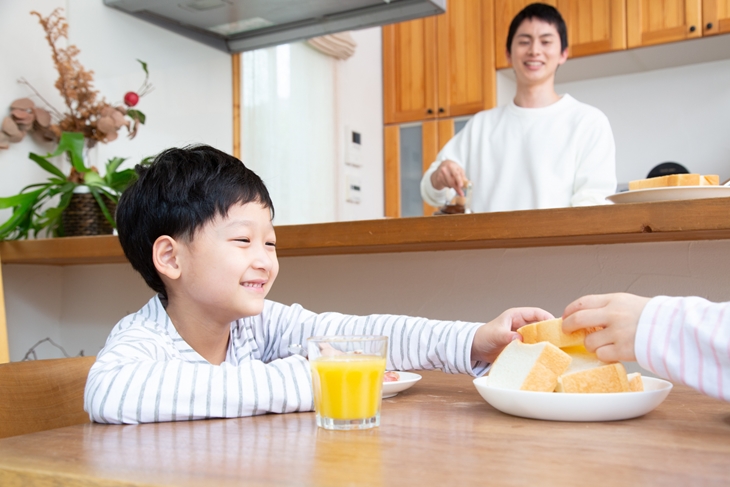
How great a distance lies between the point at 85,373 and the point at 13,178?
1280mm

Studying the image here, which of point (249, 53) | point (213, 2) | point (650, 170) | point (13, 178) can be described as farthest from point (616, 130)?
point (13, 178)

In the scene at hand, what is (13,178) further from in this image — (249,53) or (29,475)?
(29,475)

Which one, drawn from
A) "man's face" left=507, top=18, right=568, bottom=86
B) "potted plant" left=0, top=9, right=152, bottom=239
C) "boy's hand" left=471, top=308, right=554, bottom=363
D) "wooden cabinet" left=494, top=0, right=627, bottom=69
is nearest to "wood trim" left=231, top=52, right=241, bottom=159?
"potted plant" left=0, top=9, right=152, bottom=239

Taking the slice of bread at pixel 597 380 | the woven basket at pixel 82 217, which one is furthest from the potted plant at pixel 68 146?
the slice of bread at pixel 597 380

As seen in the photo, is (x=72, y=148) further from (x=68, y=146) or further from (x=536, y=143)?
(x=536, y=143)

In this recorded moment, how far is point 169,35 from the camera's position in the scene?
2.51m

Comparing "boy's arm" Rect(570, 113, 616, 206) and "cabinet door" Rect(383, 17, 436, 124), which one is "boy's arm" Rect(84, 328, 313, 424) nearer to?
"boy's arm" Rect(570, 113, 616, 206)

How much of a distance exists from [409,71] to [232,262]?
129 inches

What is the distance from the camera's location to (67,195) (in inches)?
76.0

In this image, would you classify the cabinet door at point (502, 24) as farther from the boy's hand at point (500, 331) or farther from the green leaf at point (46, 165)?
the boy's hand at point (500, 331)

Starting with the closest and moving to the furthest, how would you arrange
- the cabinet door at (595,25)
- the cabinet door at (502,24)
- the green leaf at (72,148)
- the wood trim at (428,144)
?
1. the green leaf at (72,148)
2. the cabinet door at (595,25)
3. the cabinet door at (502,24)
4. the wood trim at (428,144)

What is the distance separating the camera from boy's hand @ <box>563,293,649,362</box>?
0.70 m

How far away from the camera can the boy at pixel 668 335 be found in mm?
643

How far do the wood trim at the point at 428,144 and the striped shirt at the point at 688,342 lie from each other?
3.25 meters
